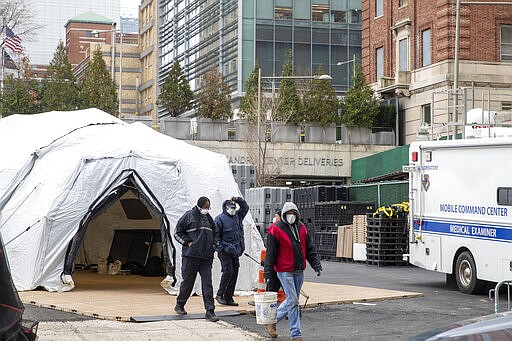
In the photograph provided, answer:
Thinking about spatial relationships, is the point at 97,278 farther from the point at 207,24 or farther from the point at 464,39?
the point at 207,24

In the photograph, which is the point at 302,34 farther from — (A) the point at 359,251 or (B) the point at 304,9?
(A) the point at 359,251

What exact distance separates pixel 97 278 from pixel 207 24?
49.6 metres

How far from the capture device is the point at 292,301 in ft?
41.1

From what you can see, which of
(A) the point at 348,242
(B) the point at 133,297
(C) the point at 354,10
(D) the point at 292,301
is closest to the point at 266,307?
(D) the point at 292,301

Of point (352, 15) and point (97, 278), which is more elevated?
point (352, 15)

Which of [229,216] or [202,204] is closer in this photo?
[202,204]

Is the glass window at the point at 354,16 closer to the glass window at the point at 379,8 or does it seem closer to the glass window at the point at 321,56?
the glass window at the point at 321,56

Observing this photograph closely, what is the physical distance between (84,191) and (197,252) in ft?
16.7

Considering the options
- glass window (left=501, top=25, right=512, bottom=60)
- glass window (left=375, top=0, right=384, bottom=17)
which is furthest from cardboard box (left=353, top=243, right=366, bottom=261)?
glass window (left=375, top=0, right=384, bottom=17)

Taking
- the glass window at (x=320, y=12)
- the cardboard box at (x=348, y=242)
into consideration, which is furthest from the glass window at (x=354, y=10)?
the cardboard box at (x=348, y=242)

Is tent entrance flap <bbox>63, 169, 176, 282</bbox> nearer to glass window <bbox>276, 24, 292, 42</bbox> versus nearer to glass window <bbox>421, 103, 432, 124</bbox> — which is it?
glass window <bbox>421, 103, 432, 124</bbox>

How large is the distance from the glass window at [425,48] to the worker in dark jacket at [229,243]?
3335 centimetres

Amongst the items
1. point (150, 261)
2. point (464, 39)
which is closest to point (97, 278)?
point (150, 261)

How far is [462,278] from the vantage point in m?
19.7
